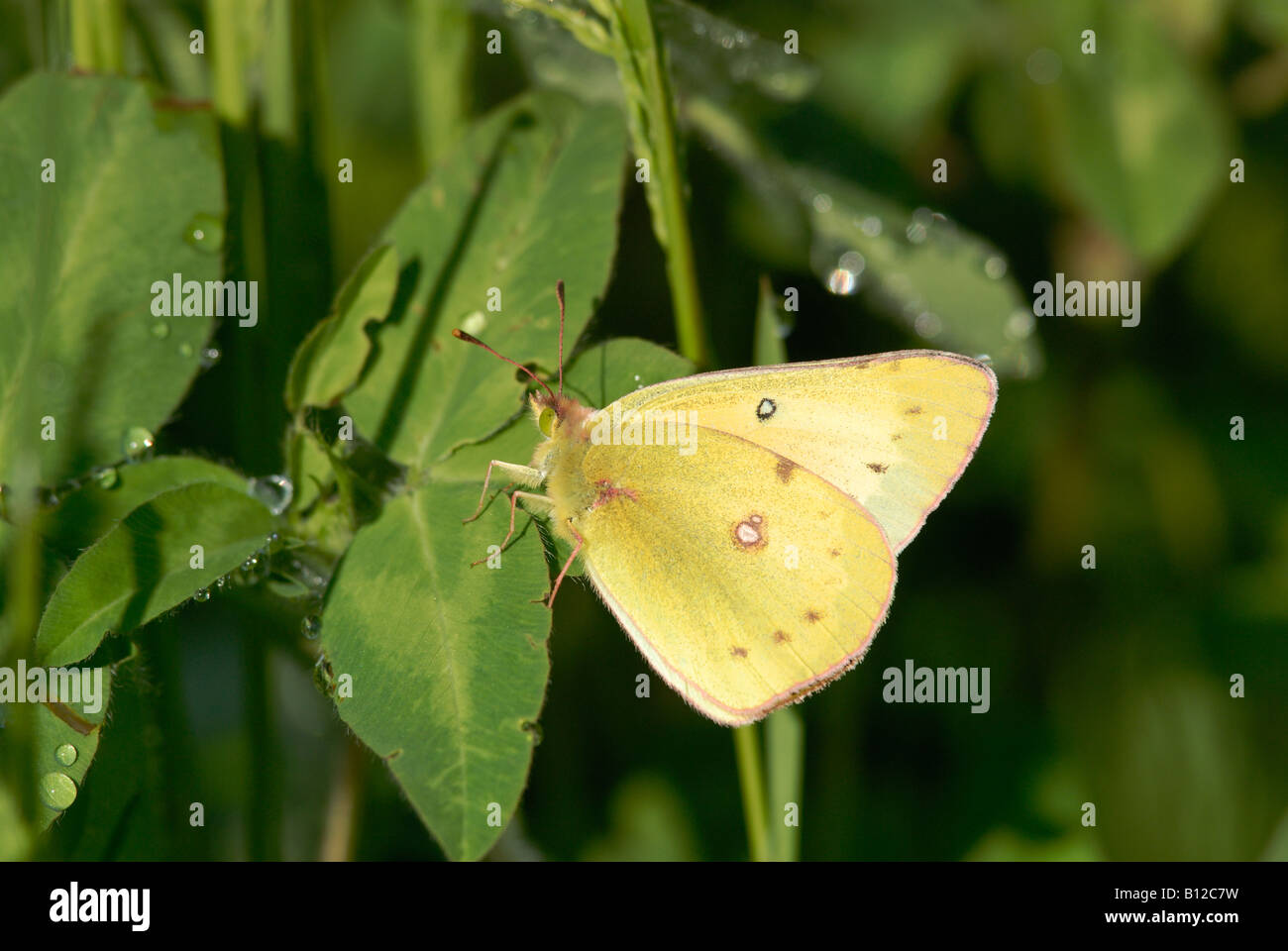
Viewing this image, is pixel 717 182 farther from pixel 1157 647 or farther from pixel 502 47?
pixel 1157 647

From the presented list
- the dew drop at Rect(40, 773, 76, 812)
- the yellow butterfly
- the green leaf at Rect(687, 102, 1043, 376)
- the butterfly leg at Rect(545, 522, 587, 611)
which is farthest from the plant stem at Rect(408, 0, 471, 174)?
the dew drop at Rect(40, 773, 76, 812)

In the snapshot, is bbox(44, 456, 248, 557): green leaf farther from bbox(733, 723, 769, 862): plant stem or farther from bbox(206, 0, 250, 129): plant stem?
bbox(733, 723, 769, 862): plant stem

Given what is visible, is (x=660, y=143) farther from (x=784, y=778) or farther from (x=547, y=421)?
(x=784, y=778)

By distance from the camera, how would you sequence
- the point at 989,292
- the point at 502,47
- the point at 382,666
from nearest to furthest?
the point at 382,666 < the point at 989,292 < the point at 502,47

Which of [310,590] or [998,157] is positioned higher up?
[998,157]

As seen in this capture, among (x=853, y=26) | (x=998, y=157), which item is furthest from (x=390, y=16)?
(x=998, y=157)

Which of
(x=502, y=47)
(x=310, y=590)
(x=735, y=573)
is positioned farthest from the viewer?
(x=502, y=47)

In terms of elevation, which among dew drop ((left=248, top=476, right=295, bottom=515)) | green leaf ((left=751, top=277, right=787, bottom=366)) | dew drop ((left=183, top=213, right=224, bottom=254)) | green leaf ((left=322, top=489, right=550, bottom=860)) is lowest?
green leaf ((left=322, top=489, right=550, bottom=860))
